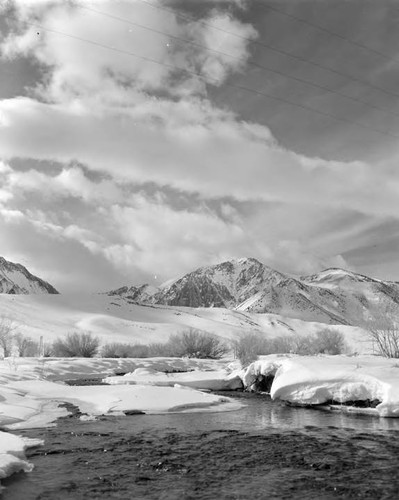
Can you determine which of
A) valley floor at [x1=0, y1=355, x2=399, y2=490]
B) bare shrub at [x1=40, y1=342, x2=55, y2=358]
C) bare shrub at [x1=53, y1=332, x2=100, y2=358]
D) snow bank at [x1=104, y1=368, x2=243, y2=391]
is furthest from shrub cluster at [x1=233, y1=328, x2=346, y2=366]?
valley floor at [x1=0, y1=355, x2=399, y2=490]

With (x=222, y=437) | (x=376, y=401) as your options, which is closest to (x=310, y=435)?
(x=222, y=437)

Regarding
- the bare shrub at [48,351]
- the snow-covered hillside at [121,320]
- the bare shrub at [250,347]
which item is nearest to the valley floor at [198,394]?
the bare shrub at [250,347]

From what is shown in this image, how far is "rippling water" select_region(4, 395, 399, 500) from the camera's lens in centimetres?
807

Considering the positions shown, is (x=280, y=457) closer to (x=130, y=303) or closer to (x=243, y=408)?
(x=243, y=408)

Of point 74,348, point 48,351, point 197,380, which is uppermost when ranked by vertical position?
point 74,348

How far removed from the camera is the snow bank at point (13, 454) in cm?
869

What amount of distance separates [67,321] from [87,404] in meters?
89.2

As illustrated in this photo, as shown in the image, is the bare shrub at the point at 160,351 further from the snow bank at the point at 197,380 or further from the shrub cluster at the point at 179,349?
the snow bank at the point at 197,380

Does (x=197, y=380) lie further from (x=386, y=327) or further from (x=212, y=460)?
(x=212, y=460)

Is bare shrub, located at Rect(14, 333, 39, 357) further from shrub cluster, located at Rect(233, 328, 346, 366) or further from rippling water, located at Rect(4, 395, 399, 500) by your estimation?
rippling water, located at Rect(4, 395, 399, 500)

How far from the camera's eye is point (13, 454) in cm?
959

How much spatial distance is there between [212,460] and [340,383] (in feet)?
32.0

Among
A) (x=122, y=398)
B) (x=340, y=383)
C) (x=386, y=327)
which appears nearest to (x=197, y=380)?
(x=122, y=398)

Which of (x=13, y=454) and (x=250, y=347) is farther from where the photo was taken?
(x=250, y=347)
